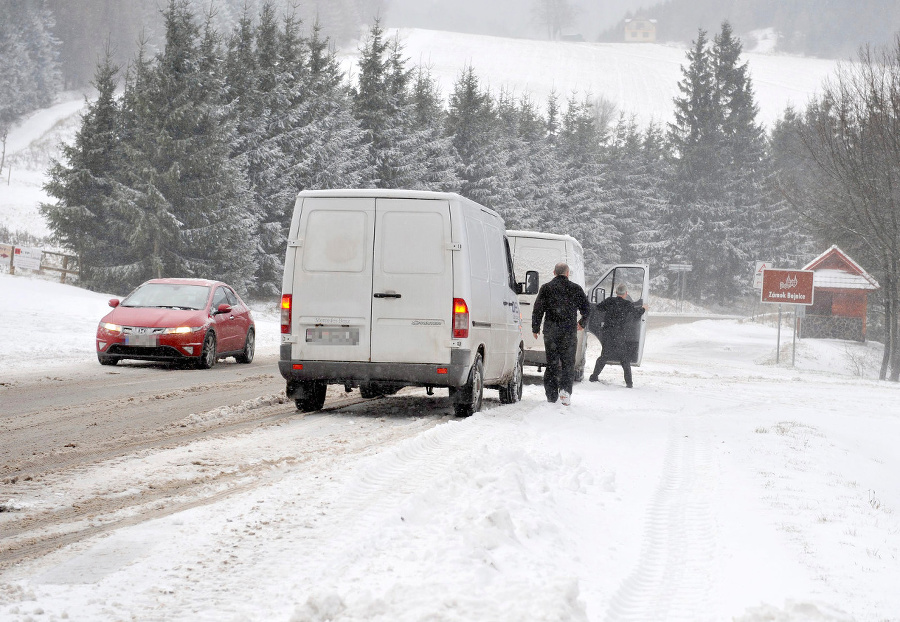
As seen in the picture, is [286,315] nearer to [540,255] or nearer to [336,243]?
[336,243]

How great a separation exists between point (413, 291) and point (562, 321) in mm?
3014

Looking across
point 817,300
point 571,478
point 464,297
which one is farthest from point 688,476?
point 817,300

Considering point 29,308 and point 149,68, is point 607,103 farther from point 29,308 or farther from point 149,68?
point 29,308

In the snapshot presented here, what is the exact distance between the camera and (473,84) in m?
53.6

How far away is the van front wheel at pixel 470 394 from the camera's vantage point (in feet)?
34.1

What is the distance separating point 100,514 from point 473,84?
166ft

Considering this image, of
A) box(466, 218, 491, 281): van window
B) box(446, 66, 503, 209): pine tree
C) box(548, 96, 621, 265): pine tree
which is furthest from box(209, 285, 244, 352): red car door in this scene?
box(548, 96, 621, 265): pine tree

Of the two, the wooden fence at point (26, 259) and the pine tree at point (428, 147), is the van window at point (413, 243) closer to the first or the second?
the wooden fence at point (26, 259)

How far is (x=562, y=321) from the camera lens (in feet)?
40.2

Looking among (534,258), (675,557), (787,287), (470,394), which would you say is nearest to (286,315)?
(470,394)

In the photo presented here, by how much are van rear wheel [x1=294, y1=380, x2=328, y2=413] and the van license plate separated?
0.64 metres

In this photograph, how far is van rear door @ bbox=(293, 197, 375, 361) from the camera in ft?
32.8

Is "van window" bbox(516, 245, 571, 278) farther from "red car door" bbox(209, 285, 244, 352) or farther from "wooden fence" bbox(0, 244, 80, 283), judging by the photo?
"wooden fence" bbox(0, 244, 80, 283)

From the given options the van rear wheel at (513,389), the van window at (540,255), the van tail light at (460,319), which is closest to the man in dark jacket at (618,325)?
the van window at (540,255)
